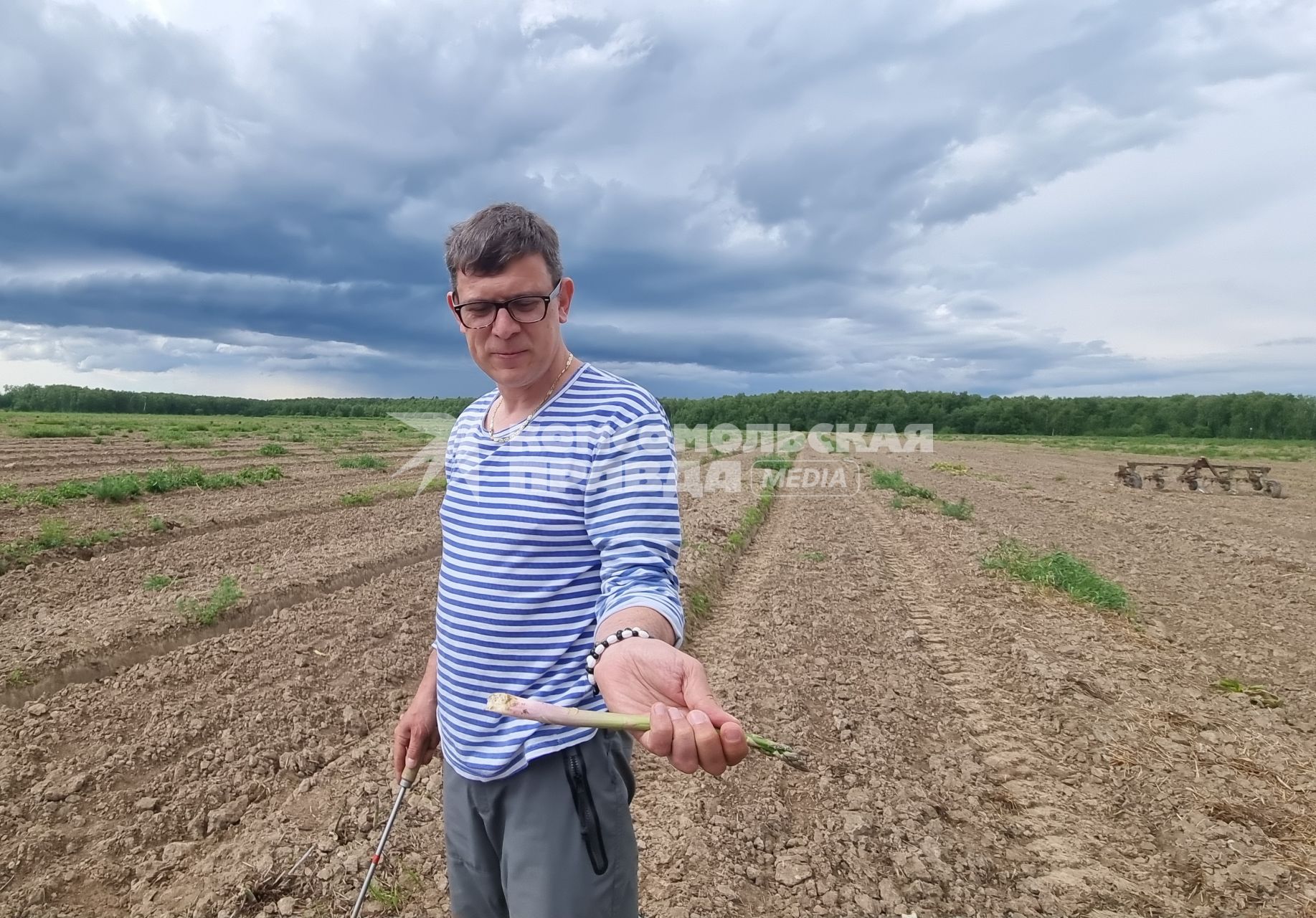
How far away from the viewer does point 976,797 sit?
398cm

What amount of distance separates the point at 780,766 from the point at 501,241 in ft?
12.1

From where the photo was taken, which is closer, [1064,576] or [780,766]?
[780,766]

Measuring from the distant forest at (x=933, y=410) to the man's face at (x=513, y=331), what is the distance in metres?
63.8

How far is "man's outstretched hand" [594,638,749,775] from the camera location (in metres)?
1.09

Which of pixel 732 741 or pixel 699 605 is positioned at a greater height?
pixel 732 741

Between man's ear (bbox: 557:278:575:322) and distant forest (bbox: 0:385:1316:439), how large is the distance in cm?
6370

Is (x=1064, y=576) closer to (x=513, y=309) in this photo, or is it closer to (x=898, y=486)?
(x=513, y=309)

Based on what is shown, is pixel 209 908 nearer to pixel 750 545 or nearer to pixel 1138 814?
pixel 1138 814

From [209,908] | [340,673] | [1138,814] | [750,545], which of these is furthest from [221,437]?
[1138,814]

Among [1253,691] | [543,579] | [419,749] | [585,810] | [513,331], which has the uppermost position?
[513,331]

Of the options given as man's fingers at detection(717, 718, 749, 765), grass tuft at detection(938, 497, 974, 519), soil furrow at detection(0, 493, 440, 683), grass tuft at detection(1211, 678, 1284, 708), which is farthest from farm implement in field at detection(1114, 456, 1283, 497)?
man's fingers at detection(717, 718, 749, 765)

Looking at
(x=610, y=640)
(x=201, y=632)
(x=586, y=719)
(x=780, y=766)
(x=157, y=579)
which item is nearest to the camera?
(x=586, y=719)

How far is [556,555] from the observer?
161cm

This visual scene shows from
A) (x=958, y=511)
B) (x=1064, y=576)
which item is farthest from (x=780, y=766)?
(x=958, y=511)
